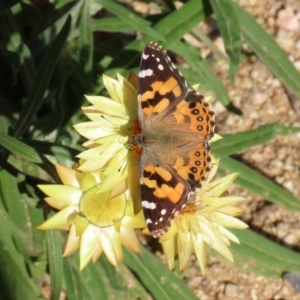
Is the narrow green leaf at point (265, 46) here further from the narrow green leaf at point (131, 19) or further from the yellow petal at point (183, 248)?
the yellow petal at point (183, 248)

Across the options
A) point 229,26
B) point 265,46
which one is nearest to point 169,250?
point 229,26

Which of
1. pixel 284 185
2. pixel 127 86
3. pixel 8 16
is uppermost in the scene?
pixel 8 16

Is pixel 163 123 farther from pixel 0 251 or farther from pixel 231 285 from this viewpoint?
pixel 231 285

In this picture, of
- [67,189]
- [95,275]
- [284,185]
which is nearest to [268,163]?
[284,185]

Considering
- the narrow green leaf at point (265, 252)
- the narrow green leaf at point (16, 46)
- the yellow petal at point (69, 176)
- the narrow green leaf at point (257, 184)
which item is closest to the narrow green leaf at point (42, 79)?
the narrow green leaf at point (16, 46)

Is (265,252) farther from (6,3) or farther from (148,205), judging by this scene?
(6,3)
